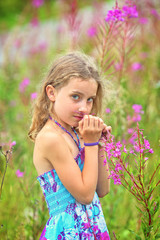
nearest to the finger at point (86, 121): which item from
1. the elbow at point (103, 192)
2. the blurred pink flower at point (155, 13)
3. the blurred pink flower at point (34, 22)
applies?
the elbow at point (103, 192)

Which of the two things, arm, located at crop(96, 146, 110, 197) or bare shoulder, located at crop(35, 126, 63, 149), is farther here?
arm, located at crop(96, 146, 110, 197)

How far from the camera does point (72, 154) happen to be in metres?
1.67

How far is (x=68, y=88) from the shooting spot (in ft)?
5.39

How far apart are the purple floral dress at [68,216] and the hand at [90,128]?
15 centimetres

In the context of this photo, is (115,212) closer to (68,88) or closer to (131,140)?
(131,140)

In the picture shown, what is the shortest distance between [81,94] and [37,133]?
0.33m

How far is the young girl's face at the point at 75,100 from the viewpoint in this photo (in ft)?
5.32

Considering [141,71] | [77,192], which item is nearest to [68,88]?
[77,192]

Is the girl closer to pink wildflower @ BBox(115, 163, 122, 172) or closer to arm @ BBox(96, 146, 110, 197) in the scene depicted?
arm @ BBox(96, 146, 110, 197)

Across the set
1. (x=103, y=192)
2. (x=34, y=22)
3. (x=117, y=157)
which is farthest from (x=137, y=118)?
(x=34, y=22)

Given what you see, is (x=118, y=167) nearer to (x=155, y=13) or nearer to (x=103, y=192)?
(x=103, y=192)

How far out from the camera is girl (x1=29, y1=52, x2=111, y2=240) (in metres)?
1.56

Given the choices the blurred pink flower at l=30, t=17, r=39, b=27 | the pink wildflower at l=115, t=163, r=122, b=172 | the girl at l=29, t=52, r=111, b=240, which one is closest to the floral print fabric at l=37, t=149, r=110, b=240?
the girl at l=29, t=52, r=111, b=240

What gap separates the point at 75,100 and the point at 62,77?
0.44ft
